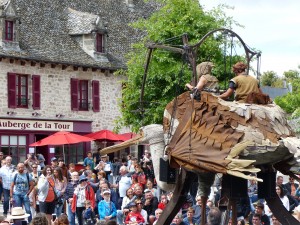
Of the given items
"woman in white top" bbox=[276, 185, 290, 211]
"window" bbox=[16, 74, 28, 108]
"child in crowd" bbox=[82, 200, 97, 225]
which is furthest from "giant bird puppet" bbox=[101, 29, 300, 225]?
"window" bbox=[16, 74, 28, 108]

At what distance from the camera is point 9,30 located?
38062 millimetres

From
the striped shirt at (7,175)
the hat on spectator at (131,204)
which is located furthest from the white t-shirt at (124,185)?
the hat on spectator at (131,204)

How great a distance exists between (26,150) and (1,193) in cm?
1261

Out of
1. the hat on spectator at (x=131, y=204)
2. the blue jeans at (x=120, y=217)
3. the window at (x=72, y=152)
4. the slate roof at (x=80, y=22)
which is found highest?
the slate roof at (x=80, y=22)

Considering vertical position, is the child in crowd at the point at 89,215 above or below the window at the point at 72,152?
above

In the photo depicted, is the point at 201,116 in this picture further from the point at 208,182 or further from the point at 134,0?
the point at 134,0

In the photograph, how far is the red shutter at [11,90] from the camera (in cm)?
3731

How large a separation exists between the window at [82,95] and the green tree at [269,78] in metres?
47.7

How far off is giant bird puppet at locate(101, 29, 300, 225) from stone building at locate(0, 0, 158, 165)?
23.1 m

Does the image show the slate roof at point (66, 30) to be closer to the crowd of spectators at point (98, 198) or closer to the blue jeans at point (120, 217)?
the crowd of spectators at point (98, 198)

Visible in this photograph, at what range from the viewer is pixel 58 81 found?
39594 millimetres

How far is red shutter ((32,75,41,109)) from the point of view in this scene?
1510 inches

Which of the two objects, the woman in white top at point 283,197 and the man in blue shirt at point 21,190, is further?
the man in blue shirt at point 21,190

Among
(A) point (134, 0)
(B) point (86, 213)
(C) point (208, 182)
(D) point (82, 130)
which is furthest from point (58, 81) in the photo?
(C) point (208, 182)
